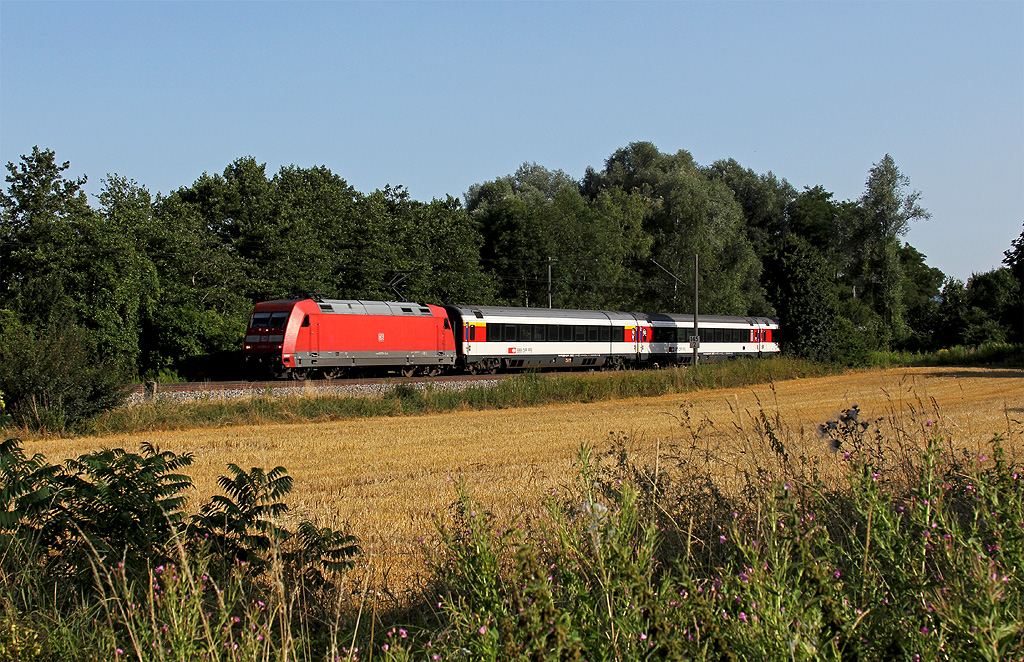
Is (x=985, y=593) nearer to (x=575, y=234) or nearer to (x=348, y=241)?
(x=348, y=241)

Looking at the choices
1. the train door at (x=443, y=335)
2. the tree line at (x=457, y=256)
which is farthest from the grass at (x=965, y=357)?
the train door at (x=443, y=335)

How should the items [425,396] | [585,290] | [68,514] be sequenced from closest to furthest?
[68,514], [425,396], [585,290]

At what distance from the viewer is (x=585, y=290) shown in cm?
6456

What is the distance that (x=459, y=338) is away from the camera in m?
35.3

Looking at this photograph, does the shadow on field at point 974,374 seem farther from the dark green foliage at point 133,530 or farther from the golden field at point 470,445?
the dark green foliage at point 133,530

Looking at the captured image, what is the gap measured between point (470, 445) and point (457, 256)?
40866 mm

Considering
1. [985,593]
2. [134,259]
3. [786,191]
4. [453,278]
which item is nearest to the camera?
[985,593]

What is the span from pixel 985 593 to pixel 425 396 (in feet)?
75.0

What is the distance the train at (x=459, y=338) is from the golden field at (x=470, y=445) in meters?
8.07

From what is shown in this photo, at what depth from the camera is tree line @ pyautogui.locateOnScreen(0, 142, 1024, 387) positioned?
34906 mm

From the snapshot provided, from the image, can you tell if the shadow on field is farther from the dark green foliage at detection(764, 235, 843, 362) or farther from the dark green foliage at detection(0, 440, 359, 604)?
the dark green foliage at detection(0, 440, 359, 604)

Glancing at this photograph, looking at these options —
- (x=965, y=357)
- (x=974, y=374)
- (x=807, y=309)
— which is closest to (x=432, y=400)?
(x=807, y=309)

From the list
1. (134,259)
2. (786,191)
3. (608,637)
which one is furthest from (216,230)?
(786,191)

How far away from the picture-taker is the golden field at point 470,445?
8336mm
